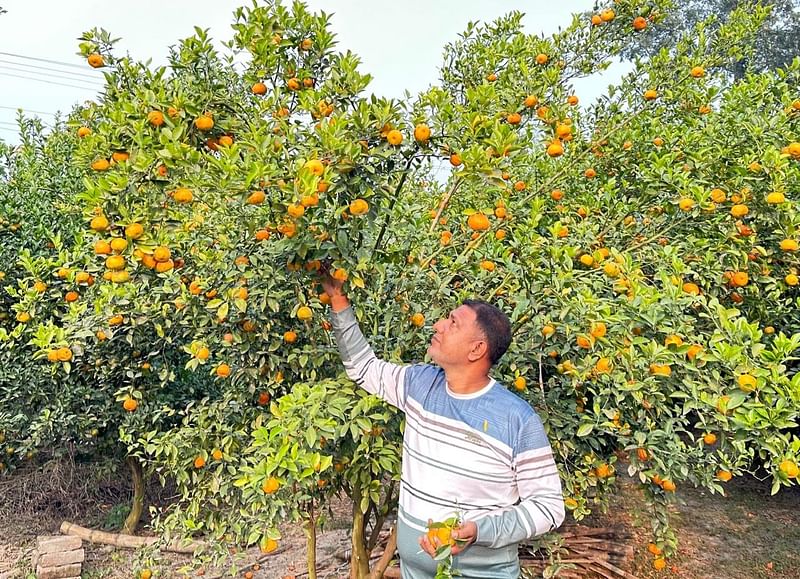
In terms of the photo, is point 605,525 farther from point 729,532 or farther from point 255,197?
point 255,197

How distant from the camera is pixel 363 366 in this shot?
1986 millimetres

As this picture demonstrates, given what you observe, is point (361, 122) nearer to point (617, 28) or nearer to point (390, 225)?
point (390, 225)

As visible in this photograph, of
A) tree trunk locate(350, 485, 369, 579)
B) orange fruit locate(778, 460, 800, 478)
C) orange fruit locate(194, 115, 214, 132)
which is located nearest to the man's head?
orange fruit locate(778, 460, 800, 478)

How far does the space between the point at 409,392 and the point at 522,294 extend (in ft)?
1.80

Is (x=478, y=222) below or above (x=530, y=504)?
above

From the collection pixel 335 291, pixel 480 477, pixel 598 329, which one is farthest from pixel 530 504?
pixel 335 291

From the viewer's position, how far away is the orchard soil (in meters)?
3.85

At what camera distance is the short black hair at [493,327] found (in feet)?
5.61

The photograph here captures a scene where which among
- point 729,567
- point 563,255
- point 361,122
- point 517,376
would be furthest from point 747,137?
point 729,567

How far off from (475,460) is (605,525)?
3.10m

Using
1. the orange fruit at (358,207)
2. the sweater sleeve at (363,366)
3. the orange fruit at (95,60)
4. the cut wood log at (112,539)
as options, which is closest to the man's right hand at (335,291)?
the sweater sleeve at (363,366)

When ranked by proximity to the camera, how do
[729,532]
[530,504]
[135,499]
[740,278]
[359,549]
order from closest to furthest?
[530,504]
[740,278]
[359,549]
[135,499]
[729,532]

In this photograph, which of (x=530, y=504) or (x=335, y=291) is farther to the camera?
(x=335, y=291)

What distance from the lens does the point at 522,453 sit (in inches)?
64.1
